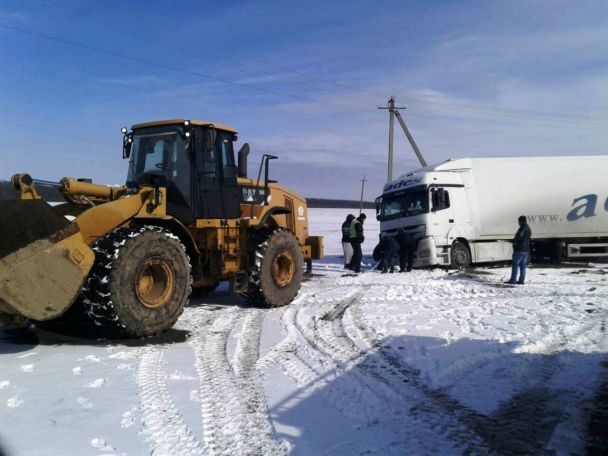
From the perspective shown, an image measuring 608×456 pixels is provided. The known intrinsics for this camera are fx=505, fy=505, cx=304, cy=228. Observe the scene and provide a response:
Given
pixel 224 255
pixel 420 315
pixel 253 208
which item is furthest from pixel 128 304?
pixel 420 315

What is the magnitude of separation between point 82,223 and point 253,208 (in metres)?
3.49

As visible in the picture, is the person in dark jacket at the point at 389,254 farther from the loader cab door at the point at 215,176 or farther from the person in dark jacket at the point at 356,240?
the loader cab door at the point at 215,176

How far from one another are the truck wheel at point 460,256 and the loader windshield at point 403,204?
5.24 ft

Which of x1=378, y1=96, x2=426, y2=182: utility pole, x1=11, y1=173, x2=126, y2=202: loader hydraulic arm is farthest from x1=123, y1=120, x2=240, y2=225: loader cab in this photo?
x1=378, y1=96, x2=426, y2=182: utility pole

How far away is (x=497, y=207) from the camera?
16.2m

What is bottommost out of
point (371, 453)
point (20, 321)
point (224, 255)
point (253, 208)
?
point (371, 453)

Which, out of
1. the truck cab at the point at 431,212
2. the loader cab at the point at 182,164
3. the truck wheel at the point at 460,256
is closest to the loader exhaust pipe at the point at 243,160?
the loader cab at the point at 182,164

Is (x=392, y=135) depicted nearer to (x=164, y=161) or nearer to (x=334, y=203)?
(x=164, y=161)

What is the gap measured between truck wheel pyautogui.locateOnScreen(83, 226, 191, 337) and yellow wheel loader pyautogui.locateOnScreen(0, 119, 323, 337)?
0.01 metres

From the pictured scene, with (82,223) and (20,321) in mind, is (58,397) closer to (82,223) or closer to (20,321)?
(20,321)

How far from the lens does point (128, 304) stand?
19.5ft

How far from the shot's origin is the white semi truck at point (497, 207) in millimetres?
15188

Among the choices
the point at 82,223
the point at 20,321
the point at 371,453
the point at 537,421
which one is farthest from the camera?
the point at 82,223

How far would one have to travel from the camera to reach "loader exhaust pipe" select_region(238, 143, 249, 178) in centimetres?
851
